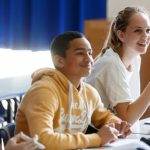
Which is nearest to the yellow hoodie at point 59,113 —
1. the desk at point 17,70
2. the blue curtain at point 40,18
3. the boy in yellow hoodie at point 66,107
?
the boy in yellow hoodie at point 66,107

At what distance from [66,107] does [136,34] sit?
70cm

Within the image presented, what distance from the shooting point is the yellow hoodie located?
150 centimetres

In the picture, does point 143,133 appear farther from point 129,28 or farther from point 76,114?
point 129,28

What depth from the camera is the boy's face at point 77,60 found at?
1708 millimetres

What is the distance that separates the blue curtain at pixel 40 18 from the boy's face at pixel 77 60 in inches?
76.2

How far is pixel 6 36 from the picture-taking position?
12.8 feet

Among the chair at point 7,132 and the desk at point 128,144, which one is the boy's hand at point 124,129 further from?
the chair at point 7,132

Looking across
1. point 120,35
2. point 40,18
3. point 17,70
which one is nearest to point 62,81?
point 120,35

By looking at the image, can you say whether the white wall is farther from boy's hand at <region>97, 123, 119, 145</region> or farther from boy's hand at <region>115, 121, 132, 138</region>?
boy's hand at <region>97, 123, 119, 145</region>

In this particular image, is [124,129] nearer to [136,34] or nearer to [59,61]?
[59,61]

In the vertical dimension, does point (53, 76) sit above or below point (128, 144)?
above

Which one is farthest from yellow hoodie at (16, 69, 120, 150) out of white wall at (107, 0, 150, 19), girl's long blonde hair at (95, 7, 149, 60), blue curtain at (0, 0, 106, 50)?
blue curtain at (0, 0, 106, 50)

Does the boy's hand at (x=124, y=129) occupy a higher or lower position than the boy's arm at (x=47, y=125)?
lower

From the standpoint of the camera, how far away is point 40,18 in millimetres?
3750
